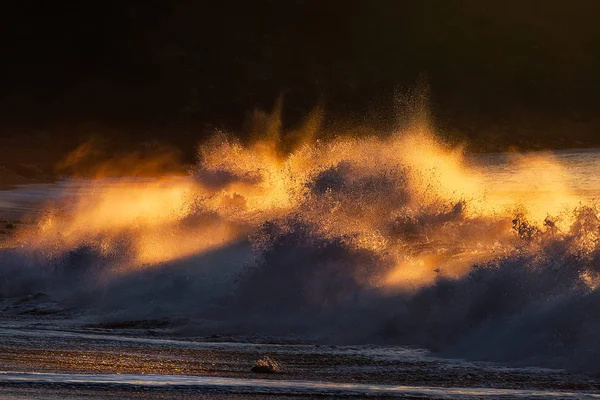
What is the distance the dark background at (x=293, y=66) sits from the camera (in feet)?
320

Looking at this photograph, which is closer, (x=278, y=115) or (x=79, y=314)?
(x=79, y=314)

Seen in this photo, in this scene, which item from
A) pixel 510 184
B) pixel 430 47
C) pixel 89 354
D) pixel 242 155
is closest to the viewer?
pixel 89 354

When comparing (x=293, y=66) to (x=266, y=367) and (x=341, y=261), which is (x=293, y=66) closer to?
(x=341, y=261)

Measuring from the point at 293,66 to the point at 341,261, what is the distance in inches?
3645

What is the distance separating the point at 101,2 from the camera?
120 meters

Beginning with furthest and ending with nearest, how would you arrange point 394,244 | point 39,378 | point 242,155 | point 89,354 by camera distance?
point 242,155 → point 394,244 → point 89,354 → point 39,378

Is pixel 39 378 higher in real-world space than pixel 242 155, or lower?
lower

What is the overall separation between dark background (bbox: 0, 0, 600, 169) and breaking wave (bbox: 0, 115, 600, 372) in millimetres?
60920

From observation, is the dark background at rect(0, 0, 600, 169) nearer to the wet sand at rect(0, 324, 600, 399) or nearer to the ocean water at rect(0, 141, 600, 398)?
the ocean water at rect(0, 141, 600, 398)

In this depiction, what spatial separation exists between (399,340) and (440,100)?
3531 inches

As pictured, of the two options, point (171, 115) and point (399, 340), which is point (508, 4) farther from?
point (399, 340)

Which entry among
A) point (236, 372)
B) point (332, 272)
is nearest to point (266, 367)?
point (236, 372)

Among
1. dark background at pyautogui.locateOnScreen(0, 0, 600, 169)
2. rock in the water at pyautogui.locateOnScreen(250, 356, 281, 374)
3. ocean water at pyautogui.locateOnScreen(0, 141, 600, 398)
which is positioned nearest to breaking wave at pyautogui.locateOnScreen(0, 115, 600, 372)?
ocean water at pyautogui.locateOnScreen(0, 141, 600, 398)

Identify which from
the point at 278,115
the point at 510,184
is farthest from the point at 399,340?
the point at 278,115
